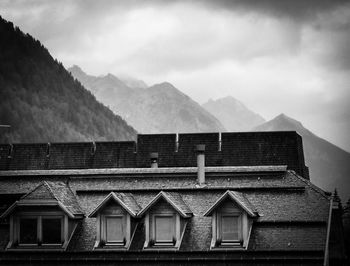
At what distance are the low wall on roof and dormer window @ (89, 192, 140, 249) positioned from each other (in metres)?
8.30

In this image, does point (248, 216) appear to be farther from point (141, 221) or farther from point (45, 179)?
point (45, 179)

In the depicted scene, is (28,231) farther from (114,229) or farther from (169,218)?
(169,218)

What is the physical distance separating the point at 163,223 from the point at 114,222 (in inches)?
74.2

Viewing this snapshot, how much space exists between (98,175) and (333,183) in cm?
7549

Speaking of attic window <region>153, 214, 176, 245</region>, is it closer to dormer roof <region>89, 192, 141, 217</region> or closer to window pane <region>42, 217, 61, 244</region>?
dormer roof <region>89, 192, 141, 217</region>

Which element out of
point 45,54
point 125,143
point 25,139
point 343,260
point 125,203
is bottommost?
point 343,260

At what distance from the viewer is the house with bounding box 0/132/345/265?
28.8 meters

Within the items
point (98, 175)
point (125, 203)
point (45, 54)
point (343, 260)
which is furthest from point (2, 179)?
point (45, 54)

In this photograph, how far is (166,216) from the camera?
97.5 ft

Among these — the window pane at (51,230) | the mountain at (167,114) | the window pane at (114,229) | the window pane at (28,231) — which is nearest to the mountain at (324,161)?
the mountain at (167,114)

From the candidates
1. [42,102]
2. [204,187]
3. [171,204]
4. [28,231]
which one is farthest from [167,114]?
[171,204]

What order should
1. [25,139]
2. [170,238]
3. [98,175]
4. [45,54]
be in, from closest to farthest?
[170,238] → [98,175] → [25,139] → [45,54]

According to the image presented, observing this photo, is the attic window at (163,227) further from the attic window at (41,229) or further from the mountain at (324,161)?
the mountain at (324,161)

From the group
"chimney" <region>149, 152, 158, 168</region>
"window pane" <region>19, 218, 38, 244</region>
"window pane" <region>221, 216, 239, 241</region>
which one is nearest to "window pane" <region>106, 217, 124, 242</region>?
"window pane" <region>19, 218, 38, 244</region>
